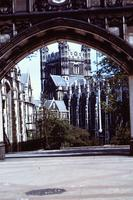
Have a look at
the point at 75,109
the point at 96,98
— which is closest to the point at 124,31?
the point at 96,98

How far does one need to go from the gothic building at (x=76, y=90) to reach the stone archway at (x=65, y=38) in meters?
65.4

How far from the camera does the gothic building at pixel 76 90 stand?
104 m

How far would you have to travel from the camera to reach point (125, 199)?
27.3 ft

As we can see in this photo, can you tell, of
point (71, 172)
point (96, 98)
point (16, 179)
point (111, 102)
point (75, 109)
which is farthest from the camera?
point (75, 109)

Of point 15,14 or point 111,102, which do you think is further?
point 111,102

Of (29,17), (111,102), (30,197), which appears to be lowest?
(30,197)

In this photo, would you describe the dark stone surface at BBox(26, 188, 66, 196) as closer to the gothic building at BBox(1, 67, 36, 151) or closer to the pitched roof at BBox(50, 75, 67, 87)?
the gothic building at BBox(1, 67, 36, 151)

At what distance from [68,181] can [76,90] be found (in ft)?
359

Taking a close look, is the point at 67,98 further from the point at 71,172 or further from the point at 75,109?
the point at 71,172

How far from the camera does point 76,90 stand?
121m

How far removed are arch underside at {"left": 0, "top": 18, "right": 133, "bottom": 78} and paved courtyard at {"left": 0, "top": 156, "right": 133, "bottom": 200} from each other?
4326 millimetres

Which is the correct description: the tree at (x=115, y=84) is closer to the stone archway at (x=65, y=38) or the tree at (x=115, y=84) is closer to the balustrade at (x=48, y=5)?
the stone archway at (x=65, y=38)

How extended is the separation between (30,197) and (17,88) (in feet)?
146

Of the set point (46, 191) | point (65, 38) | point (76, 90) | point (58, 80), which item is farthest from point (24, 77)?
point (46, 191)
